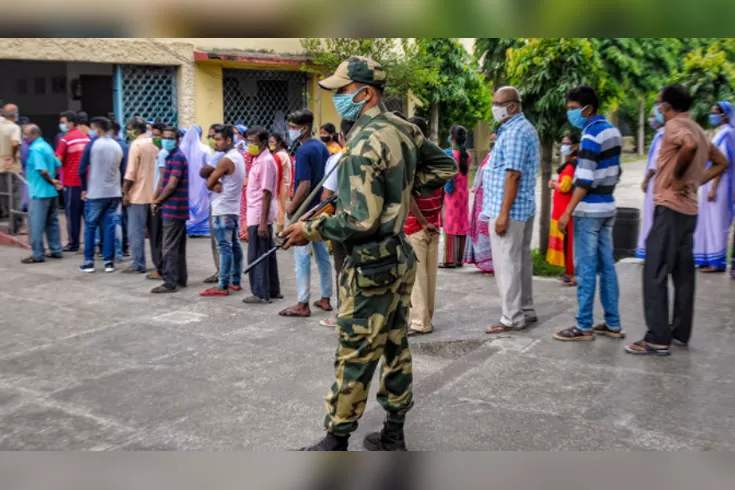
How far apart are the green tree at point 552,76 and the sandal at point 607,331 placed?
312 cm

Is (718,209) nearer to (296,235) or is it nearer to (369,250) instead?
(369,250)

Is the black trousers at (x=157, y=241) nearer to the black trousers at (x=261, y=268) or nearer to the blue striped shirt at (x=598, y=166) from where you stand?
the black trousers at (x=261, y=268)

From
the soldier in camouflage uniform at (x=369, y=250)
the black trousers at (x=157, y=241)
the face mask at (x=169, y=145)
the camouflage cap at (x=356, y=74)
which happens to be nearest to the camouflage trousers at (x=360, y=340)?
the soldier in camouflage uniform at (x=369, y=250)

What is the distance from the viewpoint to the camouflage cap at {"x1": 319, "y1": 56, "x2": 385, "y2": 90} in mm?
4090

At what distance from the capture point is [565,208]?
326 inches

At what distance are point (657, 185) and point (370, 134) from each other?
2.95 m

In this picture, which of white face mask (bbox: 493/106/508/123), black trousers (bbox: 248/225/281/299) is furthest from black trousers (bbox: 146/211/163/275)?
white face mask (bbox: 493/106/508/123)

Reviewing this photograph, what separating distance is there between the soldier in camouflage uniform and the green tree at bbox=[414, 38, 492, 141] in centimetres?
1316

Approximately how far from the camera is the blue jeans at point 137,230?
917 cm

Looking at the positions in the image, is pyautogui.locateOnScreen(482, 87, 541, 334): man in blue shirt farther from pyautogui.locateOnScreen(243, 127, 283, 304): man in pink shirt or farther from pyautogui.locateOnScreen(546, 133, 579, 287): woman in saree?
pyautogui.locateOnScreen(243, 127, 283, 304): man in pink shirt

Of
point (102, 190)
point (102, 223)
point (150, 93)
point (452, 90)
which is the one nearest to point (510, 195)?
point (102, 190)
